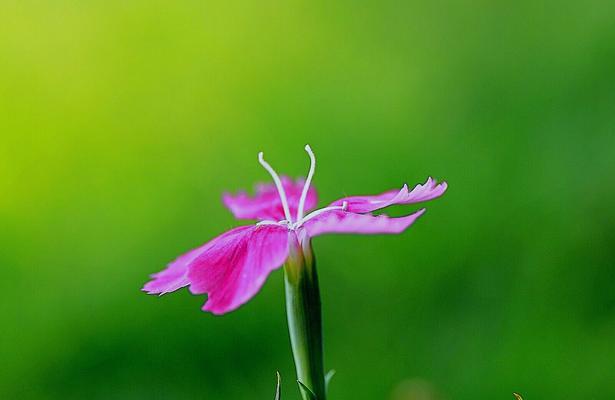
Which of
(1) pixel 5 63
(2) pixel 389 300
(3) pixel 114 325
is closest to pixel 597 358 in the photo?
(2) pixel 389 300

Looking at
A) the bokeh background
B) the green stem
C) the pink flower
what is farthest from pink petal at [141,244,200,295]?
the bokeh background

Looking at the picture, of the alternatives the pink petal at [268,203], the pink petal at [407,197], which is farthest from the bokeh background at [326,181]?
the pink petal at [407,197]

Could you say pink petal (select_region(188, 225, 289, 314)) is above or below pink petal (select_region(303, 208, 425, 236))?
below

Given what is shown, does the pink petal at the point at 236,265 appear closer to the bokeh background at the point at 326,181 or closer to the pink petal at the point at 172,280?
the pink petal at the point at 172,280

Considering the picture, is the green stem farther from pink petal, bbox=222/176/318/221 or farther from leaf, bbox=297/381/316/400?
pink petal, bbox=222/176/318/221

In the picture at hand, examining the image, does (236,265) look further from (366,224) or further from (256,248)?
(366,224)

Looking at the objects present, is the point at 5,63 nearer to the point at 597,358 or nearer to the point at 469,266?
the point at 469,266
